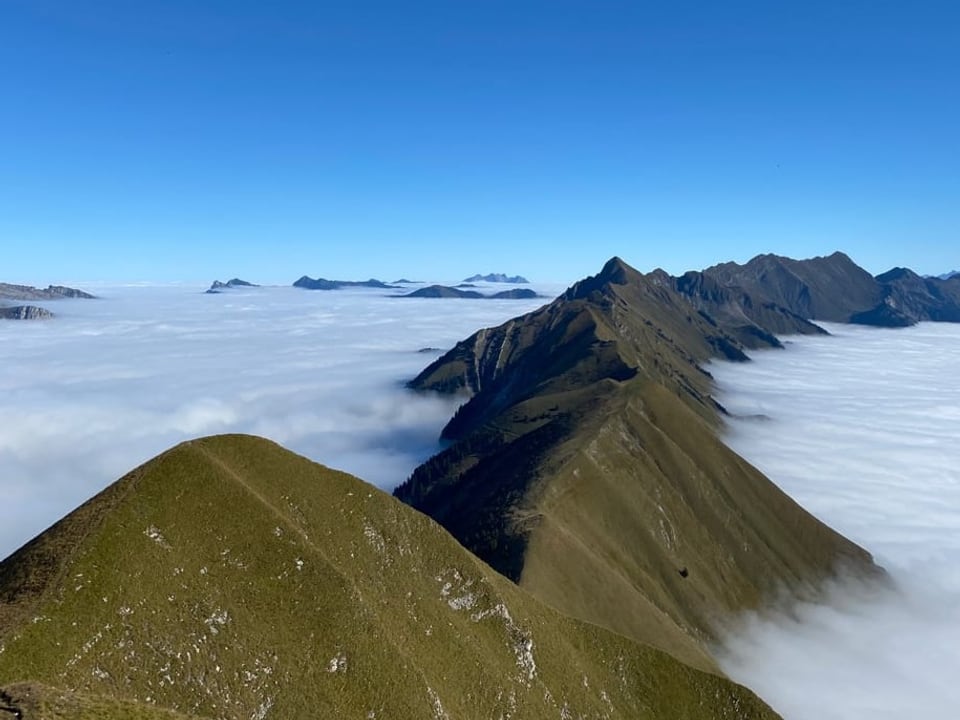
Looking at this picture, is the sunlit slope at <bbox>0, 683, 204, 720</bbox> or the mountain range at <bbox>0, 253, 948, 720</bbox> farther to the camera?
the mountain range at <bbox>0, 253, 948, 720</bbox>

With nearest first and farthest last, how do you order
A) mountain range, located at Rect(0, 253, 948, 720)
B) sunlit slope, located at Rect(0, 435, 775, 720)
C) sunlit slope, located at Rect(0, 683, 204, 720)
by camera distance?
sunlit slope, located at Rect(0, 683, 204, 720) < mountain range, located at Rect(0, 253, 948, 720) < sunlit slope, located at Rect(0, 435, 775, 720)

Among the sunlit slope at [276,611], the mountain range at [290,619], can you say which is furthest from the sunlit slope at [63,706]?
the sunlit slope at [276,611]

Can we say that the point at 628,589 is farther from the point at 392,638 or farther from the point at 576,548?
the point at 392,638

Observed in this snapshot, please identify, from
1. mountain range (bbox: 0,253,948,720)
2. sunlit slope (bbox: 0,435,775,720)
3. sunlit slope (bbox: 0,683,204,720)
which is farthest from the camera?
sunlit slope (bbox: 0,435,775,720)

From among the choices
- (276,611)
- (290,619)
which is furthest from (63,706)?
(290,619)

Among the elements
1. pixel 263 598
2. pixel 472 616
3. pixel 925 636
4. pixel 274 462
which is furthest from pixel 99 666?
pixel 925 636

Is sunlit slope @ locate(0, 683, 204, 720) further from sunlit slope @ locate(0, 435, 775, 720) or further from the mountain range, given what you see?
sunlit slope @ locate(0, 435, 775, 720)

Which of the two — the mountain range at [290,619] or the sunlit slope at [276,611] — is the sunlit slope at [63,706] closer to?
the mountain range at [290,619]

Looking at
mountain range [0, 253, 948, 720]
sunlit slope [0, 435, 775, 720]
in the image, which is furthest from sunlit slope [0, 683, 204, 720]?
sunlit slope [0, 435, 775, 720]
